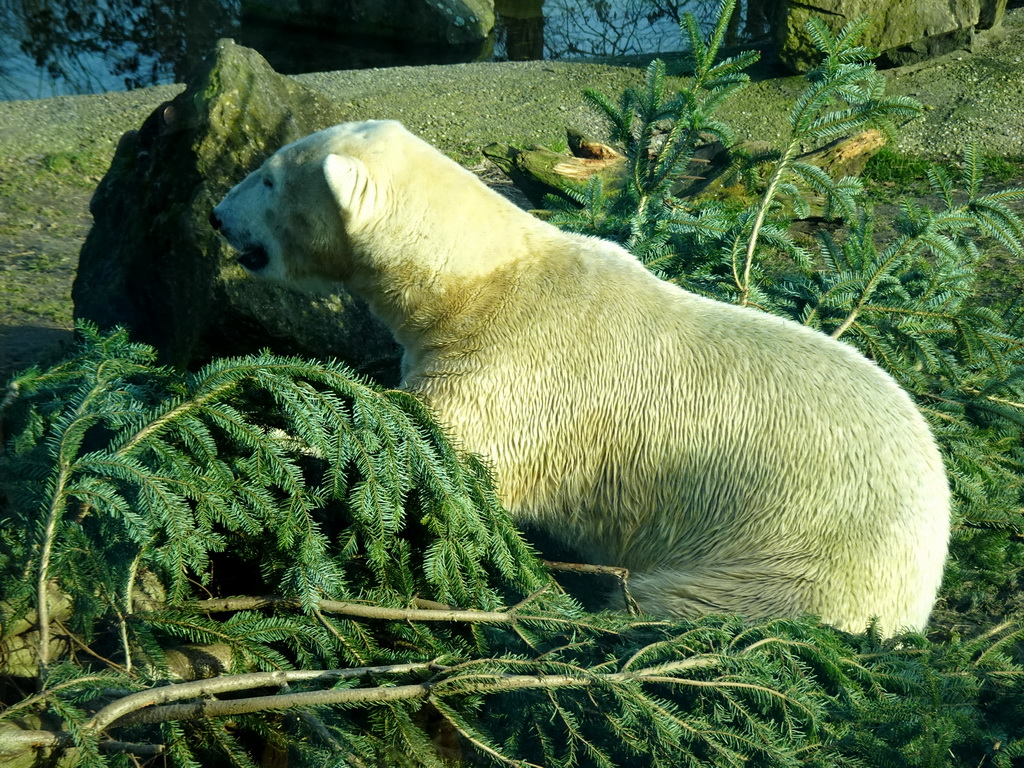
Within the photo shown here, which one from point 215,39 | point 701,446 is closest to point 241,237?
point 701,446

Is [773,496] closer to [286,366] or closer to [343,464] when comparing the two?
[343,464]

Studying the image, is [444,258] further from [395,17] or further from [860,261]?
[395,17]

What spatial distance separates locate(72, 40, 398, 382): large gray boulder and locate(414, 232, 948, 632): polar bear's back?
0.89 m

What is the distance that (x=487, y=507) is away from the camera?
2.52 m

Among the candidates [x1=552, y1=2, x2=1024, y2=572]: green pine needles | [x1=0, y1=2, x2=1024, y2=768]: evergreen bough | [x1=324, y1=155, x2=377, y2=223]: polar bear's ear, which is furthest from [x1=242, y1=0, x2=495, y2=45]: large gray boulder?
[x1=0, y1=2, x2=1024, y2=768]: evergreen bough

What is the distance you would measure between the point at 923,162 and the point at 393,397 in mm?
6276

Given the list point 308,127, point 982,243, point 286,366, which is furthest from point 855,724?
point 982,243

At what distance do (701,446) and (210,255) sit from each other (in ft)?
6.33

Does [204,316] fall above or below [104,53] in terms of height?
below

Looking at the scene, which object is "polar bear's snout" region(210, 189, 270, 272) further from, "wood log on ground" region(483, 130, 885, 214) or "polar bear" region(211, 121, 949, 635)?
"wood log on ground" region(483, 130, 885, 214)

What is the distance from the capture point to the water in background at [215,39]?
13086 millimetres

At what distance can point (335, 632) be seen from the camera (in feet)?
6.91

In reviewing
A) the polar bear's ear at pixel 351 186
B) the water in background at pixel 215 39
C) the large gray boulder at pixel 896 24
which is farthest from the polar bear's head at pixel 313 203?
the water in background at pixel 215 39

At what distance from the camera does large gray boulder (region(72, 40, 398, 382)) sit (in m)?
3.47
